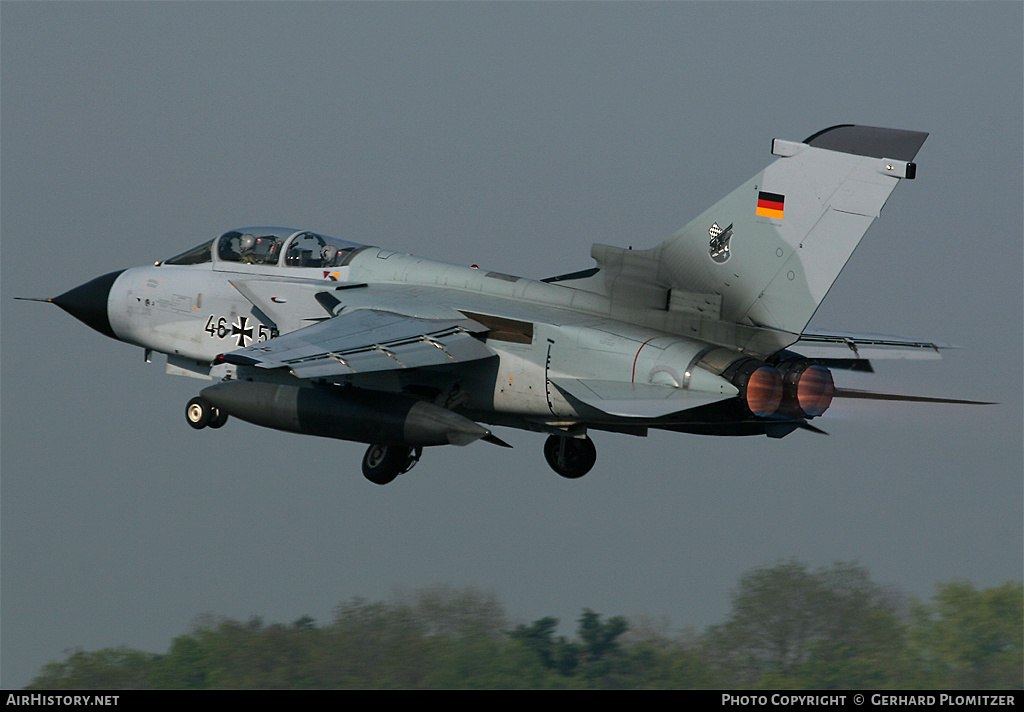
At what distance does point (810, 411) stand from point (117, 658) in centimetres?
2041

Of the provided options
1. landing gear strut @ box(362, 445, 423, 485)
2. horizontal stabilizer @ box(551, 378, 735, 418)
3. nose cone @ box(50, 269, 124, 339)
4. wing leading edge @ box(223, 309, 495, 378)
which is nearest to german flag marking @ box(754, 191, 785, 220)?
horizontal stabilizer @ box(551, 378, 735, 418)

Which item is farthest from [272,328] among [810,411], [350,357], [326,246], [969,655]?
[969,655]

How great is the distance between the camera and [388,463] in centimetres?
1595

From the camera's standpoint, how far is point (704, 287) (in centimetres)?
1366

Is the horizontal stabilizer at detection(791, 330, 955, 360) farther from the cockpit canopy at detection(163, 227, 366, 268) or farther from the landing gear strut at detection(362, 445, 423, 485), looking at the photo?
the cockpit canopy at detection(163, 227, 366, 268)

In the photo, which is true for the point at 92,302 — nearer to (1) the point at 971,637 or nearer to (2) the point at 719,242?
(2) the point at 719,242

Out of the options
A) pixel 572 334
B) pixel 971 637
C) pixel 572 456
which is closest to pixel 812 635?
pixel 971 637

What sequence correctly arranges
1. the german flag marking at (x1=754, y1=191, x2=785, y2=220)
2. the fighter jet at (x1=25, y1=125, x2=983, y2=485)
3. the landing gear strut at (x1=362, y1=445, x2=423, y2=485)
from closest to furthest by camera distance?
the fighter jet at (x1=25, y1=125, x2=983, y2=485) < the german flag marking at (x1=754, y1=191, x2=785, y2=220) < the landing gear strut at (x1=362, y1=445, x2=423, y2=485)

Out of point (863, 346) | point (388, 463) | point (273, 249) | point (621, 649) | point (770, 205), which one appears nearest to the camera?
point (770, 205)

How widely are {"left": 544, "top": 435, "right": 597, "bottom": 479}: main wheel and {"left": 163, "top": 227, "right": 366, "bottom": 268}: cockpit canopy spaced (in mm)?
A: 4022

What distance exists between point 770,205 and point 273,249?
7.39 metres

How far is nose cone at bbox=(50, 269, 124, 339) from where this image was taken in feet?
58.5

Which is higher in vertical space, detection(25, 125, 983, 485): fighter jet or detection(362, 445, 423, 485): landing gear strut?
detection(25, 125, 983, 485): fighter jet

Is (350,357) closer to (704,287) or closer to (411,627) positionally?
(704,287)
